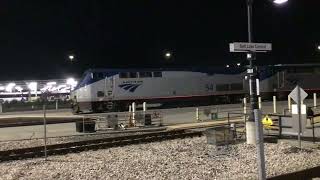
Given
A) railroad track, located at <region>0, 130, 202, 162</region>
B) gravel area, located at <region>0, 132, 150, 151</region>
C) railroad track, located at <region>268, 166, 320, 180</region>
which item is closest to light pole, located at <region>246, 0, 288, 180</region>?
railroad track, located at <region>268, 166, 320, 180</region>

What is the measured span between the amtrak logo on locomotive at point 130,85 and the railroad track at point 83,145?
66.2 feet

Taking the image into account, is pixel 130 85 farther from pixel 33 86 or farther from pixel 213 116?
pixel 33 86

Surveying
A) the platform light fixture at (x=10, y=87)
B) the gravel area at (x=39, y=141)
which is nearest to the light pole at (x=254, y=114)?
the gravel area at (x=39, y=141)

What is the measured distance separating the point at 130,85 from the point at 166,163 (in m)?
29.7

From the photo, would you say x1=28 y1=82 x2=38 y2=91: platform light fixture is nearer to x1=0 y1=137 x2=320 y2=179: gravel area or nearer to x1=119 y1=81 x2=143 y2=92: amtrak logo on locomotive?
x1=119 y1=81 x2=143 y2=92: amtrak logo on locomotive

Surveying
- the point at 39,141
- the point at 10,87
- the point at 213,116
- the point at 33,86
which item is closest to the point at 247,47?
the point at 39,141

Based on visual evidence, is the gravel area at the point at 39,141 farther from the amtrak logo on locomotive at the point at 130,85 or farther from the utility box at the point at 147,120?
the amtrak logo on locomotive at the point at 130,85

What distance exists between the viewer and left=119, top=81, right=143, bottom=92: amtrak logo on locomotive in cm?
4451

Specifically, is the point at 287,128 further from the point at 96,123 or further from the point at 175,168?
the point at 96,123

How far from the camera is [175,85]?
47.7 meters

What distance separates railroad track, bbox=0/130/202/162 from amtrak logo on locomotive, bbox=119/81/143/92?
20.2 meters

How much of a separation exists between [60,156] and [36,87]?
1587 inches

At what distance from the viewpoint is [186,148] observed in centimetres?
1895

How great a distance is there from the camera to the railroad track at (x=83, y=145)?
1810 centimetres
